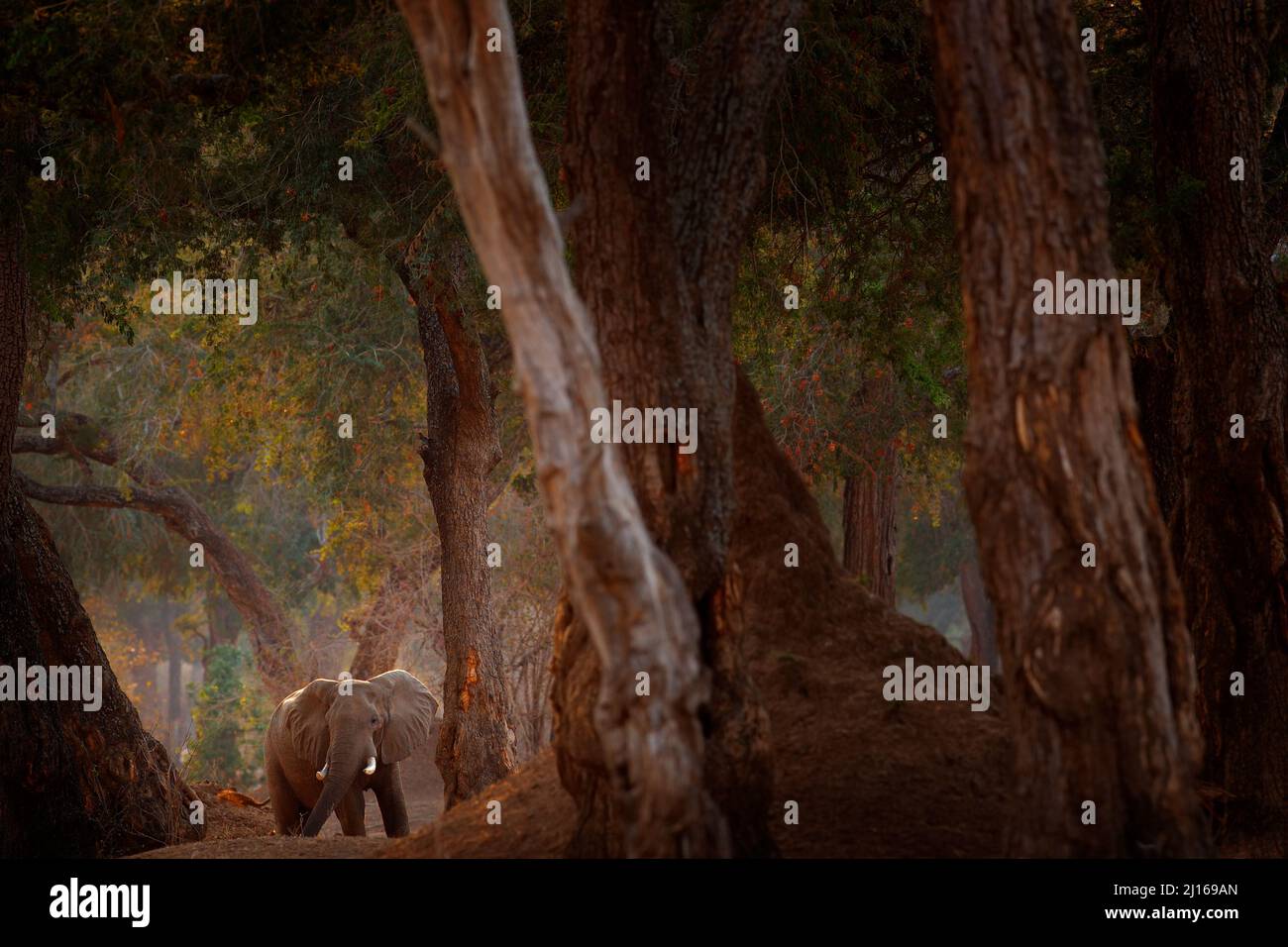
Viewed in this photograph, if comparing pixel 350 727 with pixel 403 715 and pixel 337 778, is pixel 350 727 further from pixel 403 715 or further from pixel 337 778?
pixel 403 715

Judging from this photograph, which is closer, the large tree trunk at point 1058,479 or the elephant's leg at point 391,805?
the large tree trunk at point 1058,479

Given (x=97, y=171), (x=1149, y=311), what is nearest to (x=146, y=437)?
(x=97, y=171)

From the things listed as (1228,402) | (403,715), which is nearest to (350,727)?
(403,715)

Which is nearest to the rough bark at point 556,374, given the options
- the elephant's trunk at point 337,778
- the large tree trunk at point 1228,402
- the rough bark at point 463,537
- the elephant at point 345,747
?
the large tree trunk at point 1228,402

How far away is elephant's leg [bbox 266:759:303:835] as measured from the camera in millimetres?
15836

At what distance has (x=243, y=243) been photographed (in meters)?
14.3

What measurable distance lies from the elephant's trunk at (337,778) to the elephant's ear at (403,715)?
29.0 inches

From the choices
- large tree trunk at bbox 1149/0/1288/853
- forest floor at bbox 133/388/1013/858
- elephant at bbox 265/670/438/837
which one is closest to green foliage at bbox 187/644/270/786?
elephant at bbox 265/670/438/837

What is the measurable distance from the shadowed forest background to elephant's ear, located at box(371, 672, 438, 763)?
1017mm

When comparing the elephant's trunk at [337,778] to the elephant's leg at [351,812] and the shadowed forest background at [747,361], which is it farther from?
the shadowed forest background at [747,361]

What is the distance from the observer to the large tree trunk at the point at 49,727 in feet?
35.7

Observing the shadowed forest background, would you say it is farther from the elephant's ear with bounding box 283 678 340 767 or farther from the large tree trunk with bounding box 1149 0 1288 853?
the elephant's ear with bounding box 283 678 340 767

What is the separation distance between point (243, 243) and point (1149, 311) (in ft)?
28.6
